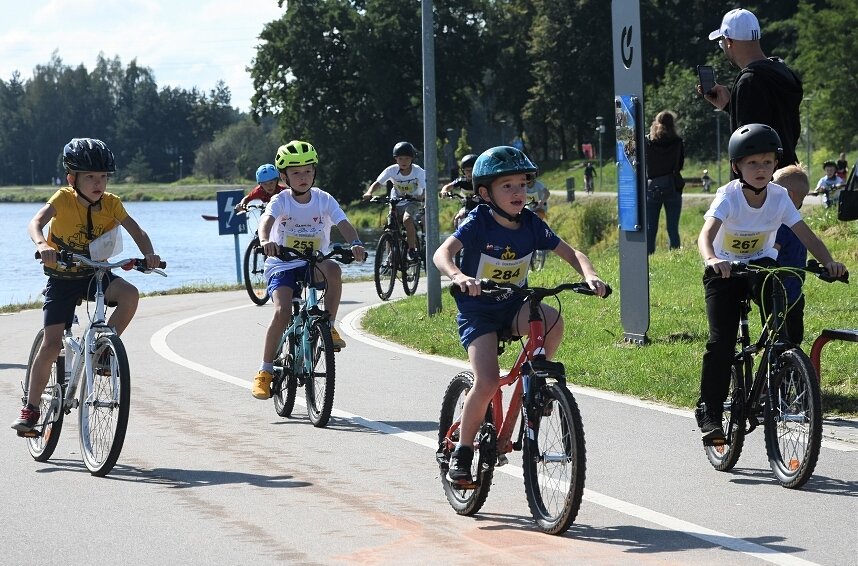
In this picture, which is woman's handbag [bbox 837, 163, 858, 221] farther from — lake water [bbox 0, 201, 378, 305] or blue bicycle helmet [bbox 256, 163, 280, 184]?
lake water [bbox 0, 201, 378, 305]

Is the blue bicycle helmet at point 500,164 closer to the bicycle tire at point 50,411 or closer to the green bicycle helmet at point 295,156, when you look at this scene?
the bicycle tire at point 50,411

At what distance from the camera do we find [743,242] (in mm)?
7637

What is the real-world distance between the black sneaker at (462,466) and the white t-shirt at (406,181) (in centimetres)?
1251

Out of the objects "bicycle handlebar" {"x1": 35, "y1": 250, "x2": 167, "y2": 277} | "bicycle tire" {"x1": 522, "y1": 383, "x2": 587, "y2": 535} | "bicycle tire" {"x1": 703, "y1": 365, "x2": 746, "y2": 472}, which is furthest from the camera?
"bicycle handlebar" {"x1": 35, "y1": 250, "x2": 167, "y2": 277}

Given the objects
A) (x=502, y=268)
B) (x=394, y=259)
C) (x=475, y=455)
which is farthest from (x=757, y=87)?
(x=394, y=259)

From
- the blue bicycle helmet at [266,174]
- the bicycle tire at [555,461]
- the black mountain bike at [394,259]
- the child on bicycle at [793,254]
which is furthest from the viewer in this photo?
the black mountain bike at [394,259]

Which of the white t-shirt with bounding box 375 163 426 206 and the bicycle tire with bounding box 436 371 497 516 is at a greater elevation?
the white t-shirt with bounding box 375 163 426 206

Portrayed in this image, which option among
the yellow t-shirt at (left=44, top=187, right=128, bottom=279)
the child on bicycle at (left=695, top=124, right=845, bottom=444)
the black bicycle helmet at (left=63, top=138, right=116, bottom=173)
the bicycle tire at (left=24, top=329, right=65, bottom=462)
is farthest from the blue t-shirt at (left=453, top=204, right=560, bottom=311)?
the bicycle tire at (left=24, top=329, right=65, bottom=462)

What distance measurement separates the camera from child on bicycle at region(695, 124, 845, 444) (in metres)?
7.48

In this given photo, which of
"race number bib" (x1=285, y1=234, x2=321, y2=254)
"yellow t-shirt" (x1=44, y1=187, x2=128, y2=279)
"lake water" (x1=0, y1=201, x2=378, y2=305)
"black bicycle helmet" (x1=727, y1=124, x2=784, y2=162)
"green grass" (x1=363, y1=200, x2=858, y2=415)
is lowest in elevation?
"lake water" (x1=0, y1=201, x2=378, y2=305)

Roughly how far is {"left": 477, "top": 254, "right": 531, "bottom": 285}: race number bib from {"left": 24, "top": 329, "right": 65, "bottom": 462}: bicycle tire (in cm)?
304

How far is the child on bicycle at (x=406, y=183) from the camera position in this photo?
18.8 m

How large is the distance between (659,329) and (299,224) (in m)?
4.08

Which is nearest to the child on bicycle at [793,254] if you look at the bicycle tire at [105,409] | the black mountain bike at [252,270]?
the bicycle tire at [105,409]
